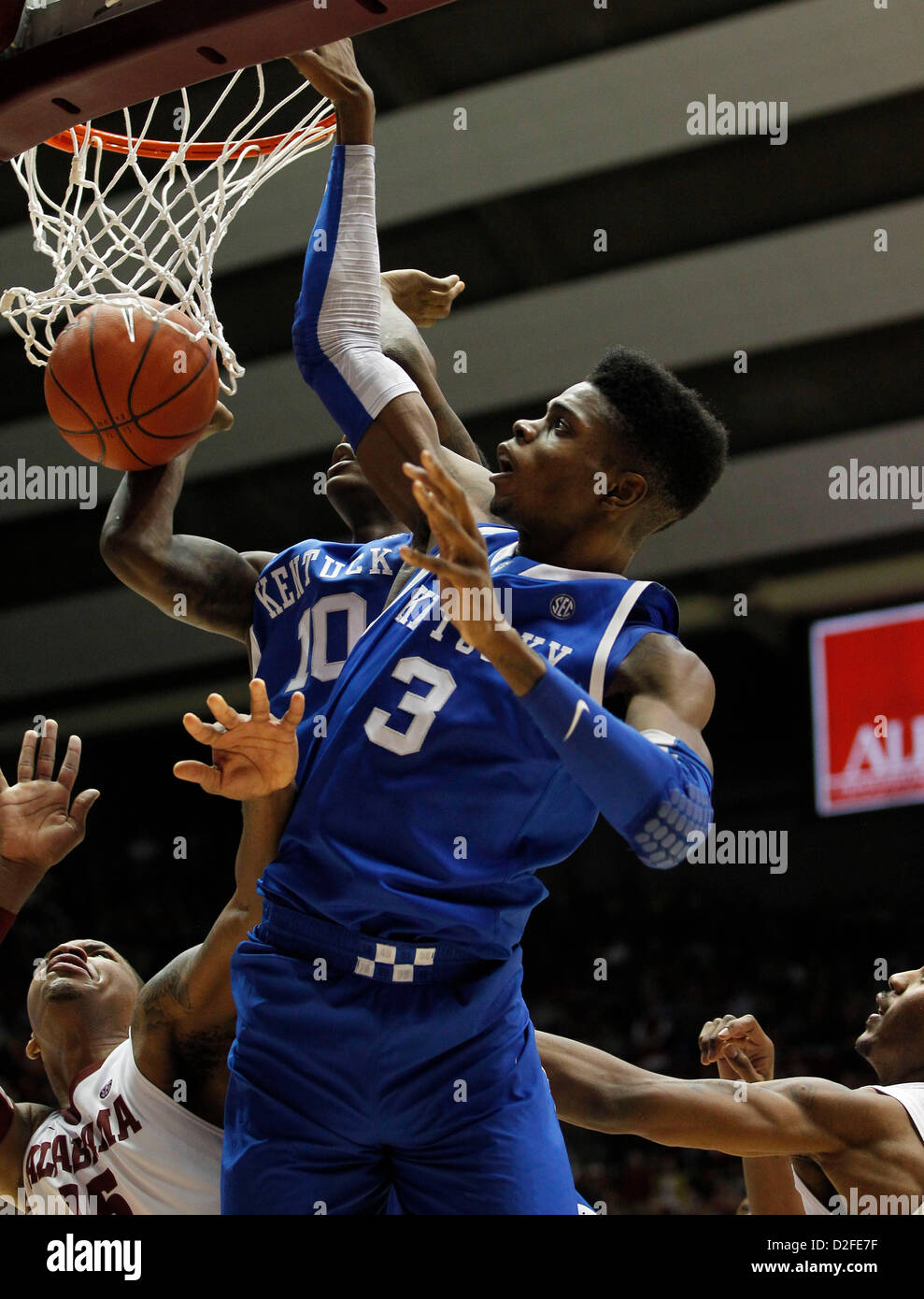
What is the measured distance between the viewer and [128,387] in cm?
238

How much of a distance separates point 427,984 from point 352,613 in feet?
2.04

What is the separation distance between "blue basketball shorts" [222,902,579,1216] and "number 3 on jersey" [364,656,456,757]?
28 cm

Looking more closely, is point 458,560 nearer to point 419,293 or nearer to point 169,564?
point 169,564

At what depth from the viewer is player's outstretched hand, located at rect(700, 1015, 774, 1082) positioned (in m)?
3.10

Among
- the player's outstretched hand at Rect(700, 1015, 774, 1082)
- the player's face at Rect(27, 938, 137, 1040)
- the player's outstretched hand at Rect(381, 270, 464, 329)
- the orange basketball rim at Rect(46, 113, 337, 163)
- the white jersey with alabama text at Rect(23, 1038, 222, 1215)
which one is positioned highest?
the orange basketball rim at Rect(46, 113, 337, 163)

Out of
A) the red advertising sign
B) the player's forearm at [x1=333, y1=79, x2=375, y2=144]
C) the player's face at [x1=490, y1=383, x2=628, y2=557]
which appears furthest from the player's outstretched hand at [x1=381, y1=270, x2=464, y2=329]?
the red advertising sign

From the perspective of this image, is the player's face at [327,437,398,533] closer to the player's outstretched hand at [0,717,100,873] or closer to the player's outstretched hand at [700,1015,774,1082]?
the player's outstretched hand at [0,717,100,873]

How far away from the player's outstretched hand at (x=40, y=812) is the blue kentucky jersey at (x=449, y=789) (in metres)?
0.96

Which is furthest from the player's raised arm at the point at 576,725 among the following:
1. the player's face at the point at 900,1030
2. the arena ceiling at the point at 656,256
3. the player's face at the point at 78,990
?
the arena ceiling at the point at 656,256

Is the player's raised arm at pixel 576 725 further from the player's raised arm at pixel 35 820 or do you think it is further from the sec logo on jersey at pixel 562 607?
the player's raised arm at pixel 35 820

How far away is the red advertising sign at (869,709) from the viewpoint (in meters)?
7.92

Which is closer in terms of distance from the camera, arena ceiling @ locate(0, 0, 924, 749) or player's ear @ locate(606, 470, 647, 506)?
player's ear @ locate(606, 470, 647, 506)
